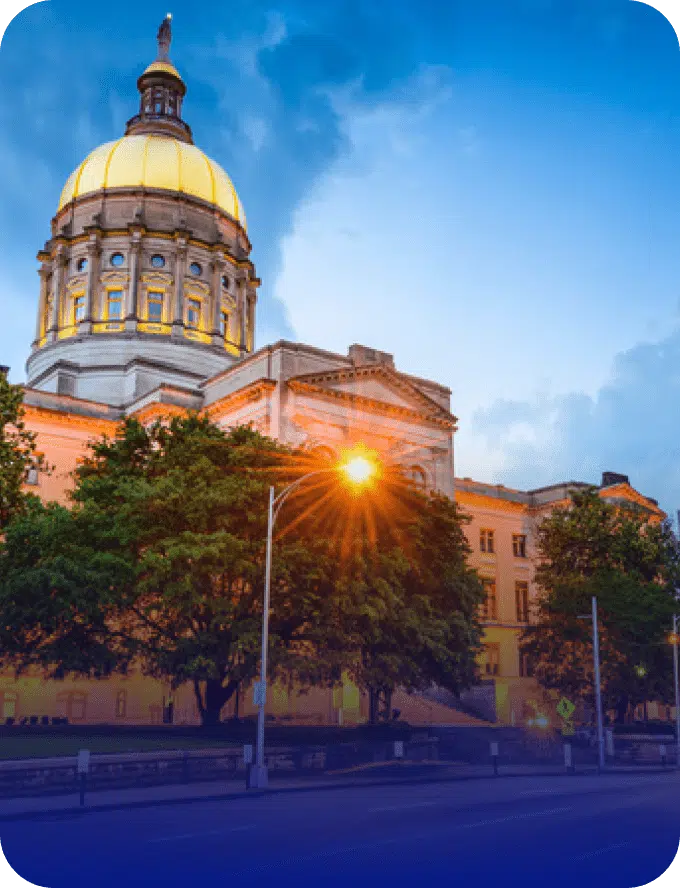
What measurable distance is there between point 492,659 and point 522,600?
660 cm

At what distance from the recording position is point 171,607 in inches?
1436

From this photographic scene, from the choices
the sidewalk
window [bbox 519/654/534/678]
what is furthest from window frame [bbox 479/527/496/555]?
the sidewalk

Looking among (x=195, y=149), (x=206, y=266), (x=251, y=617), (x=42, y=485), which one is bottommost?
(x=251, y=617)

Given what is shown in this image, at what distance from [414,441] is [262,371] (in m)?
11.3

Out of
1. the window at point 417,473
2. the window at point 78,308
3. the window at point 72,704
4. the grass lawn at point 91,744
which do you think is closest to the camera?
the grass lawn at point 91,744

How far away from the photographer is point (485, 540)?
252 feet

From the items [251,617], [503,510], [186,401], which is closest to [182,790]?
[251,617]

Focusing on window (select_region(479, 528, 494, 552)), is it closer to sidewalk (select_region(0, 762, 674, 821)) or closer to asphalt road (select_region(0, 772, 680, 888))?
sidewalk (select_region(0, 762, 674, 821))

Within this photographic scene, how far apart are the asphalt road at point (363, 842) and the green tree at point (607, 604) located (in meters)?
35.0

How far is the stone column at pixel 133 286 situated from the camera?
7425 centimetres

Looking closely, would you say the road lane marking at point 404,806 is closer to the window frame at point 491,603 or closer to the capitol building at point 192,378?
the capitol building at point 192,378

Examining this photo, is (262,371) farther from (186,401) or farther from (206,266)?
(206,266)

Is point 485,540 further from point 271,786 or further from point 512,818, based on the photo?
point 512,818

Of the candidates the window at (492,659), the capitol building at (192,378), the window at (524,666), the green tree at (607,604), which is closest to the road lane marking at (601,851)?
the capitol building at (192,378)
